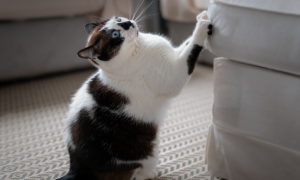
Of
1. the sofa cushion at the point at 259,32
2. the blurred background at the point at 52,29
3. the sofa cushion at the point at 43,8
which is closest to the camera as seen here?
the sofa cushion at the point at 259,32

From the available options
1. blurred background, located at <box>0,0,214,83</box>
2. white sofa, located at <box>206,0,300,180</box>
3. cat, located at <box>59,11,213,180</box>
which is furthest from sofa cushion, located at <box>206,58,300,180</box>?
blurred background, located at <box>0,0,214,83</box>

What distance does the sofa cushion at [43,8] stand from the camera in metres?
1.80

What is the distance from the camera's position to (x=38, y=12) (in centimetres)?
190

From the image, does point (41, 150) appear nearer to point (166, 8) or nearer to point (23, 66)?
point (23, 66)

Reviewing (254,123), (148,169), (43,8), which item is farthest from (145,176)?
(43,8)

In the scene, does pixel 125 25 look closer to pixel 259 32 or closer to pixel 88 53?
pixel 88 53

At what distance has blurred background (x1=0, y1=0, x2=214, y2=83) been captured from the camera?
6.29ft

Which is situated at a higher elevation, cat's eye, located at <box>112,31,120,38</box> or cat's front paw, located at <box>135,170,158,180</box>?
cat's eye, located at <box>112,31,120,38</box>

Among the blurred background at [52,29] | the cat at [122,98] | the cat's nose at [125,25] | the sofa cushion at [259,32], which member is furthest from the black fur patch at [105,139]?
the blurred background at [52,29]

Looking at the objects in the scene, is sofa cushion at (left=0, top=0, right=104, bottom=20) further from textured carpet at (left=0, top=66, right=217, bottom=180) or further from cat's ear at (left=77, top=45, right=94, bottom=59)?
cat's ear at (left=77, top=45, right=94, bottom=59)

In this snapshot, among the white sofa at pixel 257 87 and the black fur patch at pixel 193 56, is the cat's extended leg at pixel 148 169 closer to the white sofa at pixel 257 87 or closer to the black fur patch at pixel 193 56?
the white sofa at pixel 257 87

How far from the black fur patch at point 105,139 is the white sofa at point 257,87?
0.94ft

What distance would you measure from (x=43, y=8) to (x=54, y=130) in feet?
3.00

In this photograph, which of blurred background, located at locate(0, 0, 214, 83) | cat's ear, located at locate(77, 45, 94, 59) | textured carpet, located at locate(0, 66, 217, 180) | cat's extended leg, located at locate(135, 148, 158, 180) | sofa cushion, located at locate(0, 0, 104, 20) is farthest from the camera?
blurred background, located at locate(0, 0, 214, 83)
